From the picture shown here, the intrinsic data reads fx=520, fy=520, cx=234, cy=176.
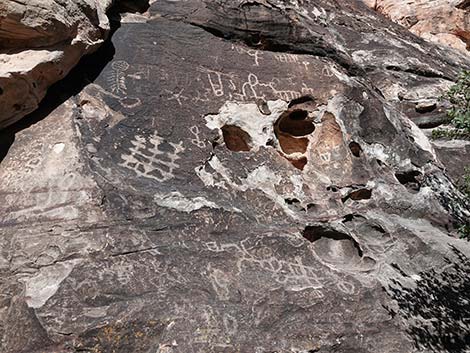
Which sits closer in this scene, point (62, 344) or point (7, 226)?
point (62, 344)

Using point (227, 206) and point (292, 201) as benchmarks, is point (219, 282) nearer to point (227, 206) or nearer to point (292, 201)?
point (227, 206)

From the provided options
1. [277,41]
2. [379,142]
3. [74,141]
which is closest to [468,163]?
[379,142]

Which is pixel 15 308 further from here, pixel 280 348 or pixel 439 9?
pixel 439 9

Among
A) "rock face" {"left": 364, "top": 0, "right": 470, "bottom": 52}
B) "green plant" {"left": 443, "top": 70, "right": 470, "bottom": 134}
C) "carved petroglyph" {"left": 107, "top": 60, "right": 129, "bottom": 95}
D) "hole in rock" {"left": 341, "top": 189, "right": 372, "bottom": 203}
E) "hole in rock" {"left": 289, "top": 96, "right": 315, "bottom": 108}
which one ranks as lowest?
"rock face" {"left": 364, "top": 0, "right": 470, "bottom": 52}

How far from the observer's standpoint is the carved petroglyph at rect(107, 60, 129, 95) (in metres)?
4.74

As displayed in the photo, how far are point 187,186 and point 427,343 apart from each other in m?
2.25

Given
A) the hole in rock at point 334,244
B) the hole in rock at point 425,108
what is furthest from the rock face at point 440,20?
the hole in rock at point 334,244

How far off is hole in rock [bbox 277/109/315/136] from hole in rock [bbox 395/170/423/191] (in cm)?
107

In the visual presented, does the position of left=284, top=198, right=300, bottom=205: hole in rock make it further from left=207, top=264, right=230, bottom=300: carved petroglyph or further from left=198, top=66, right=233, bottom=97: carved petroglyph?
left=198, top=66, right=233, bottom=97: carved petroglyph

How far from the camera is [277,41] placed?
6070 millimetres

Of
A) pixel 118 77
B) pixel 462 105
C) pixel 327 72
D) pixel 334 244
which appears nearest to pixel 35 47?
pixel 118 77

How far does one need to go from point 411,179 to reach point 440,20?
5313 millimetres

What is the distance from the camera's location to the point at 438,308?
14.2 feet

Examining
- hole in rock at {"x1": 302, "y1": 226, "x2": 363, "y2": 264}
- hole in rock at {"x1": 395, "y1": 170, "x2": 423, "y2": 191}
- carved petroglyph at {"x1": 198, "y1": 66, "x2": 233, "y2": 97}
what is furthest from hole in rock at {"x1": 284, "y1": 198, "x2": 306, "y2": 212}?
hole in rock at {"x1": 395, "y1": 170, "x2": 423, "y2": 191}
